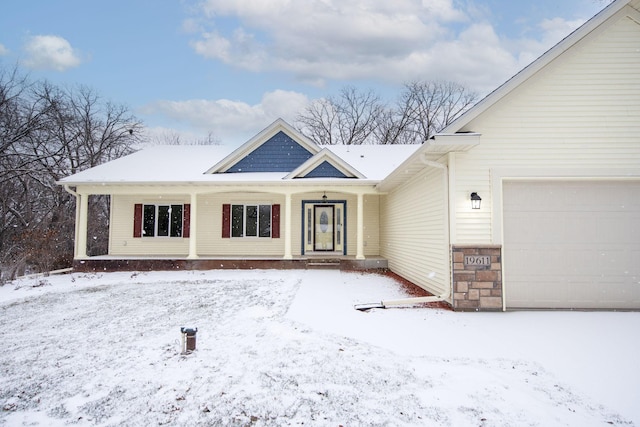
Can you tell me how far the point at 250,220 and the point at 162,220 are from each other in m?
3.33

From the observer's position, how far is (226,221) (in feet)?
42.0

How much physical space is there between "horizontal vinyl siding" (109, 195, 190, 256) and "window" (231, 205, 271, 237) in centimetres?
185

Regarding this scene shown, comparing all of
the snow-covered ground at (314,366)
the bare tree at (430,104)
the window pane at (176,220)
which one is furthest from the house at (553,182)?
the bare tree at (430,104)

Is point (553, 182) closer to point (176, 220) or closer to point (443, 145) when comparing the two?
point (443, 145)

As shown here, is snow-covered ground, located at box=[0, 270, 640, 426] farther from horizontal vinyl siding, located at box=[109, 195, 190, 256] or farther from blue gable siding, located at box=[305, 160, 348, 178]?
horizontal vinyl siding, located at box=[109, 195, 190, 256]

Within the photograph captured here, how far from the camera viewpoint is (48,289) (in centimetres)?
853

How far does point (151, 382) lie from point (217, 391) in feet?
2.45

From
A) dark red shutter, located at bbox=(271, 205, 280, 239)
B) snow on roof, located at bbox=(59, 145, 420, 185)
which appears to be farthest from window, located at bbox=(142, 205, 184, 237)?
dark red shutter, located at bbox=(271, 205, 280, 239)

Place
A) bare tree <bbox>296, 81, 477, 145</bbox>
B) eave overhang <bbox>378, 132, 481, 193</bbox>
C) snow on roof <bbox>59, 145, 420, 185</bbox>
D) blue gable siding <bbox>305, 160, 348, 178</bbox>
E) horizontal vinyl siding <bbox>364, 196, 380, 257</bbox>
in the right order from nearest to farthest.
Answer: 1. eave overhang <bbox>378, 132, 481, 193</bbox>
2. snow on roof <bbox>59, 145, 420, 185</bbox>
3. blue gable siding <bbox>305, 160, 348, 178</bbox>
4. horizontal vinyl siding <bbox>364, 196, 380, 257</bbox>
5. bare tree <bbox>296, 81, 477, 145</bbox>

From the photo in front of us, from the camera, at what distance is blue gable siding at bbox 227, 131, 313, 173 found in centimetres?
1242

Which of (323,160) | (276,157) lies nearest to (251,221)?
(276,157)

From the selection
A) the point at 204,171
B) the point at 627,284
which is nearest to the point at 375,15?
the point at 204,171

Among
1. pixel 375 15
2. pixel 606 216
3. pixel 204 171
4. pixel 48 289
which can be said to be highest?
pixel 375 15

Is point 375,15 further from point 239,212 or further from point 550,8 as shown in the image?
point 239,212
